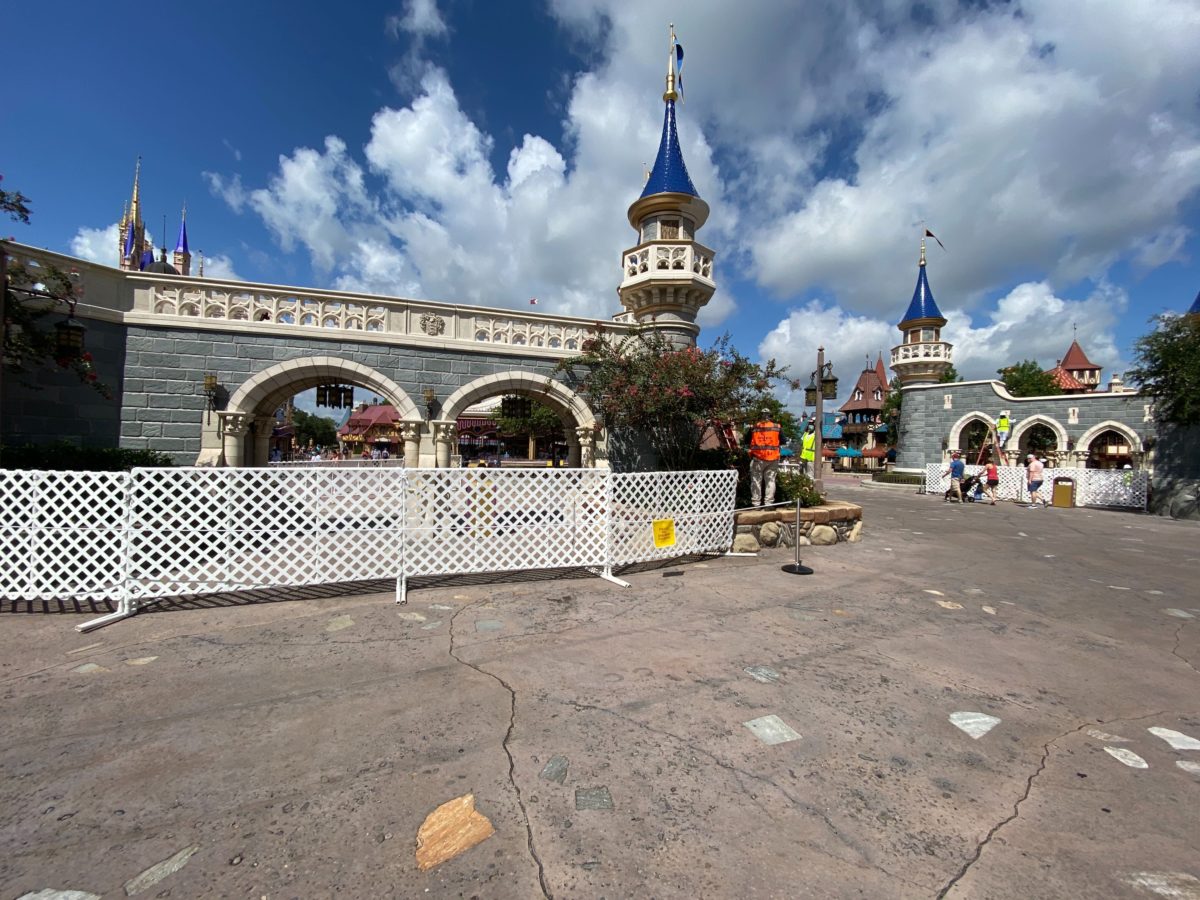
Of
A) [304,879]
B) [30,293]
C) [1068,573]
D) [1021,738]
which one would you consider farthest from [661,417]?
[30,293]

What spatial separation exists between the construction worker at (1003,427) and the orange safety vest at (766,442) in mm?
19425

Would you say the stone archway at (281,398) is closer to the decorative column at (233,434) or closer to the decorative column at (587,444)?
the decorative column at (233,434)

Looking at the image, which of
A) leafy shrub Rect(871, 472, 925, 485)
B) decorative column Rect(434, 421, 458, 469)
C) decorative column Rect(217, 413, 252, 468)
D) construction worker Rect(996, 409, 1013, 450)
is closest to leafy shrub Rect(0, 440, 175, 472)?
decorative column Rect(217, 413, 252, 468)

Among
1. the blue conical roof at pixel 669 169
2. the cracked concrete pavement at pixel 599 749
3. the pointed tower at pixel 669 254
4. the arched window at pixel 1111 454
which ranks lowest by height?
the cracked concrete pavement at pixel 599 749

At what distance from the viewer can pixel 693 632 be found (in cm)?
446

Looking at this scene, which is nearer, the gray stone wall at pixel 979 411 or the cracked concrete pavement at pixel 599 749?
the cracked concrete pavement at pixel 599 749

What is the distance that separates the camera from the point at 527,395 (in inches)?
469

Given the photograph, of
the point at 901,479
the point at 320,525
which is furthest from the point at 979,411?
the point at 320,525

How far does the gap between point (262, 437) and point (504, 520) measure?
773cm

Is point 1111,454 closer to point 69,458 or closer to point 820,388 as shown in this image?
point 820,388

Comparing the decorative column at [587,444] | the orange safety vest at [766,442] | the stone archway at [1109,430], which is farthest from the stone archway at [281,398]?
the stone archway at [1109,430]

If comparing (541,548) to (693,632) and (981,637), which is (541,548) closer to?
(693,632)

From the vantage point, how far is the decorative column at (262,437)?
10539mm

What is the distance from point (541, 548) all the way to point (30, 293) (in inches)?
328
